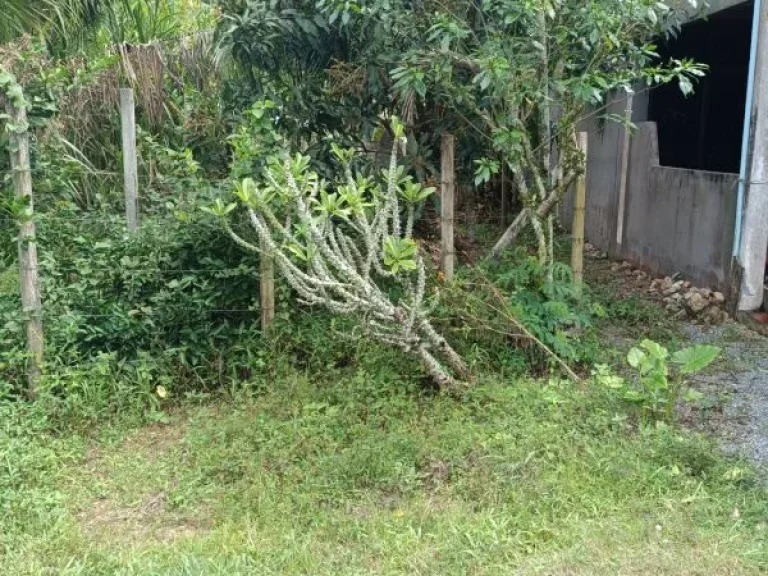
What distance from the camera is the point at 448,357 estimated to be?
4.27 meters

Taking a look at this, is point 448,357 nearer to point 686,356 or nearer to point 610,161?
point 686,356

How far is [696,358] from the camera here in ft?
13.2

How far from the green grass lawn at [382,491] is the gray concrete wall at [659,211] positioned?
3036mm

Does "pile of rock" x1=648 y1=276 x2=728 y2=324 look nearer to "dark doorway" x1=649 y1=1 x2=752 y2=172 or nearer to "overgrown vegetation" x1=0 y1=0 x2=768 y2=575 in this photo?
"overgrown vegetation" x1=0 y1=0 x2=768 y2=575

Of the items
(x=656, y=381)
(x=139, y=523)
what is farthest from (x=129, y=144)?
(x=656, y=381)

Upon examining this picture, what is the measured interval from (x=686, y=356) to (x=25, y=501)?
133 inches

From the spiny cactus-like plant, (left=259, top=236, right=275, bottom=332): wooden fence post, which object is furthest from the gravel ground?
(left=259, top=236, right=275, bottom=332): wooden fence post

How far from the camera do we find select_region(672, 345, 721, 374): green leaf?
3.99 meters

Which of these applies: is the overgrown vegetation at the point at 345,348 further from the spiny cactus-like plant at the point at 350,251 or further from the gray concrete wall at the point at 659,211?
the gray concrete wall at the point at 659,211

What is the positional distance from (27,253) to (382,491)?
2347mm

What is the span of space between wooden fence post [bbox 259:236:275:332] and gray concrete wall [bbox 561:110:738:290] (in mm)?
3122

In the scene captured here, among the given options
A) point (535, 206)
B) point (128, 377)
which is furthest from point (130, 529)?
point (535, 206)


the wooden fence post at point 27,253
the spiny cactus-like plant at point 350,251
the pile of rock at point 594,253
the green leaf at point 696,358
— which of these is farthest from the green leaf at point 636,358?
the pile of rock at point 594,253

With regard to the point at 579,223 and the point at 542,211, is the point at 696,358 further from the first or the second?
the point at 542,211
